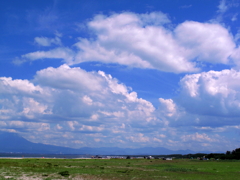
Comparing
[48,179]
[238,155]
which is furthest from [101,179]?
[238,155]

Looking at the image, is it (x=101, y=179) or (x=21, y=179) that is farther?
(x=101, y=179)

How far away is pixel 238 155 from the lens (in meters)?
154

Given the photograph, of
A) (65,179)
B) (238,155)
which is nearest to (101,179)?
(65,179)

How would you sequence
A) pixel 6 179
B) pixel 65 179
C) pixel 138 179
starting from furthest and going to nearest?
pixel 138 179, pixel 65 179, pixel 6 179

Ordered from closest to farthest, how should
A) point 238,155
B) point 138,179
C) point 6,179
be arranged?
point 6,179
point 138,179
point 238,155

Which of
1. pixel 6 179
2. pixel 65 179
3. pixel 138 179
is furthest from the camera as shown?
pixel 138 179

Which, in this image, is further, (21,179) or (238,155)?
(238,155)

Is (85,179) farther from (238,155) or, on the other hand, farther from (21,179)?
(238,155)

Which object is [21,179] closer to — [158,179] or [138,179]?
[138,179]

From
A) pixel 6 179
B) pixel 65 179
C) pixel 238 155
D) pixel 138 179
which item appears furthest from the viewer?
pixel 238 155

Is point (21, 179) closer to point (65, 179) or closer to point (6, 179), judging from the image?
point (6, 179)

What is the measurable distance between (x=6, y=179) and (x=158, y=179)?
2222 cm

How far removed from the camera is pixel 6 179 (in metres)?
33.4

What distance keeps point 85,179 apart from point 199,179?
18.2m
